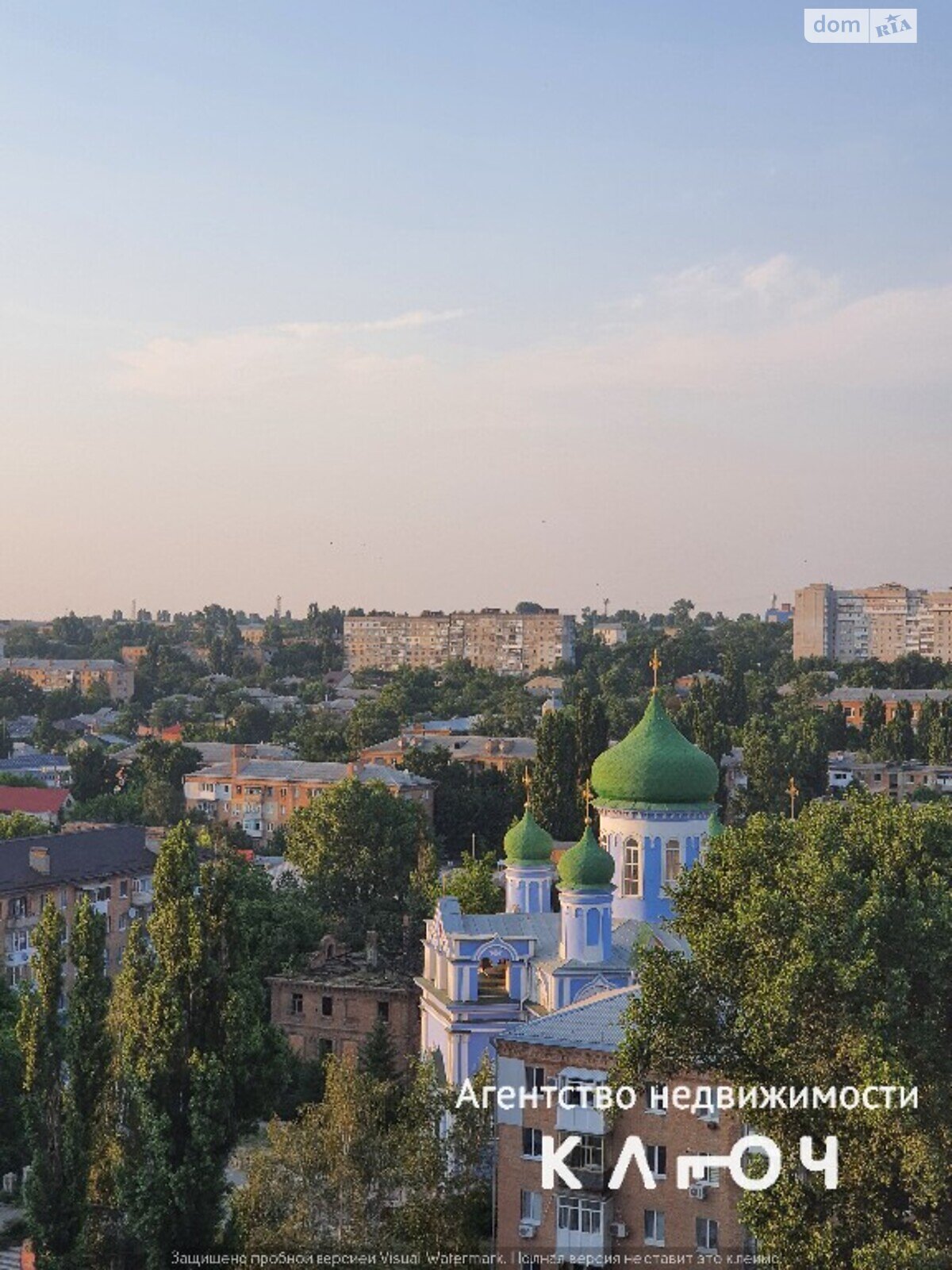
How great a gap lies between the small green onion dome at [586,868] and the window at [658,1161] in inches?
→ 268

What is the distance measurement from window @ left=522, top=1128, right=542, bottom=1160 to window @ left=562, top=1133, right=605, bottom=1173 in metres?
0.41

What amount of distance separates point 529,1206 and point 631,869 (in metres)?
10.6

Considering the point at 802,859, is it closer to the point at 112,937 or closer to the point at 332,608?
the point at 112,937

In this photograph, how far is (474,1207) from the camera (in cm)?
2322

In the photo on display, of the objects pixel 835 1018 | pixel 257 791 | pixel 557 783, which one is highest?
pixel 835 1018

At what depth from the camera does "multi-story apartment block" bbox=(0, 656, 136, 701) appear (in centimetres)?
14888

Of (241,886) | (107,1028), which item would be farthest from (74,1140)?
(241,886)

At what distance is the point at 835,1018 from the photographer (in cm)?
1883

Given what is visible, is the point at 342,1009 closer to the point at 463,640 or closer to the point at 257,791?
the point at 257,791

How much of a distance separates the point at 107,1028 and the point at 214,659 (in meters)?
140

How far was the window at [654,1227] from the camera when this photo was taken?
2273 cm

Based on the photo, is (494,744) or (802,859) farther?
(494,744)

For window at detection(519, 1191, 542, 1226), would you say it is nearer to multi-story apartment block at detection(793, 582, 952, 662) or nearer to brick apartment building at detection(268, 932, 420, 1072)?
brick apartment building at detection(268, 932, 420, 1072)

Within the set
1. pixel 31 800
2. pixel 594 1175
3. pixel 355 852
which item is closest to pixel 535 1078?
pixel 594 1175
